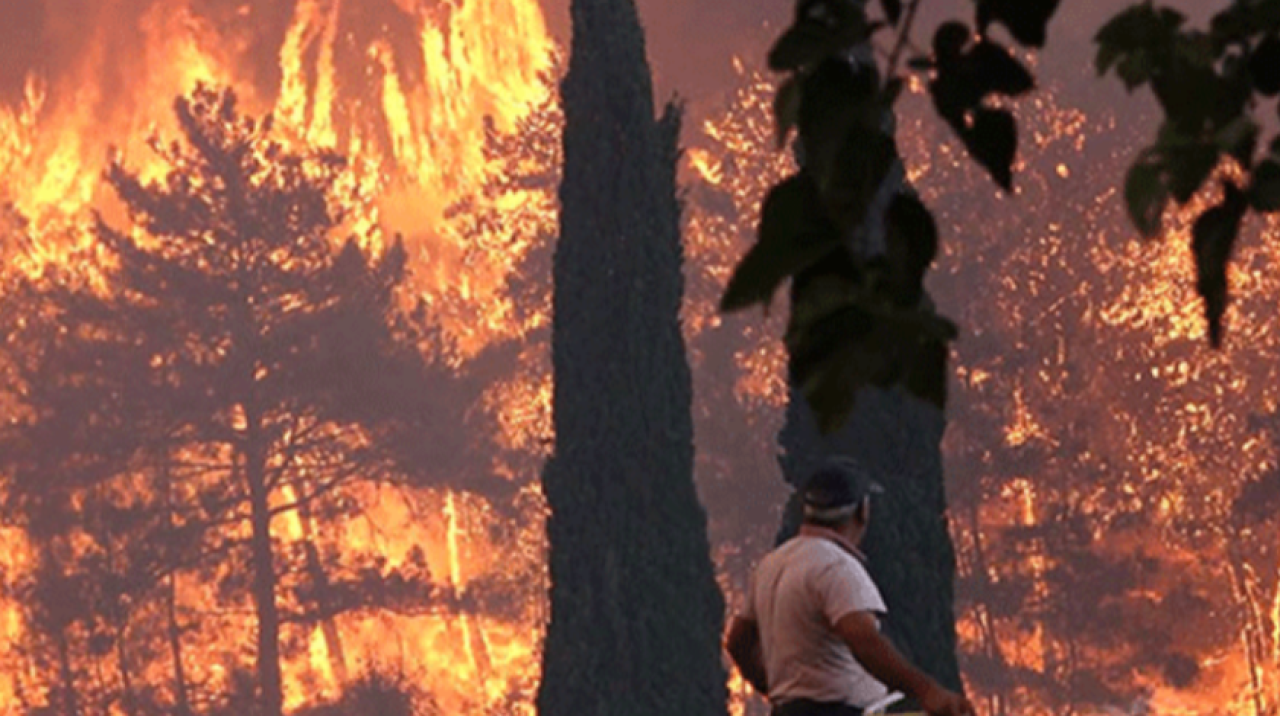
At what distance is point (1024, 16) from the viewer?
334cm

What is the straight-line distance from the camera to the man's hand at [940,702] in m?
9.62

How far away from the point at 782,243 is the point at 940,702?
6.46 metres

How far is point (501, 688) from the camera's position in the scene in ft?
225

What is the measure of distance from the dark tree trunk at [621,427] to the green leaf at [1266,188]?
25.2 m

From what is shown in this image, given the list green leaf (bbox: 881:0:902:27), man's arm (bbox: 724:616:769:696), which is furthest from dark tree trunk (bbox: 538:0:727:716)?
green leaf (bbox: 881:0:902:27)

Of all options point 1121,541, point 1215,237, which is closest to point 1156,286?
point 1121,541

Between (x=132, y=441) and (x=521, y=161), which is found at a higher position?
(x=521, y=161)

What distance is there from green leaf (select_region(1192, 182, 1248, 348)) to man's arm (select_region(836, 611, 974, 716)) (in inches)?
244

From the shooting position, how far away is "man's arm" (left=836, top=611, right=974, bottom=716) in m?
9.64

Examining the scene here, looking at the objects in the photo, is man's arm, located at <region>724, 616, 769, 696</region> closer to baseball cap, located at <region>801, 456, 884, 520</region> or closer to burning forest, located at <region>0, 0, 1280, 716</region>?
baseball cap, located at <region>801, 456, 884, 520</region>

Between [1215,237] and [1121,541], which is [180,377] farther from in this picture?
[1215,237]

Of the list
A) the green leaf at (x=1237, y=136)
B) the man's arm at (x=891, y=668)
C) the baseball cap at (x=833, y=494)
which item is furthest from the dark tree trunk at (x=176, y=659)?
the green leaf at (x=1237, y=136)

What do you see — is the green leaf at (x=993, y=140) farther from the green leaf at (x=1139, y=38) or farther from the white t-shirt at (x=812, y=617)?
the white t-shirt at (x=812, y=617)

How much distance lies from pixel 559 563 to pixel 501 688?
1540 inches
